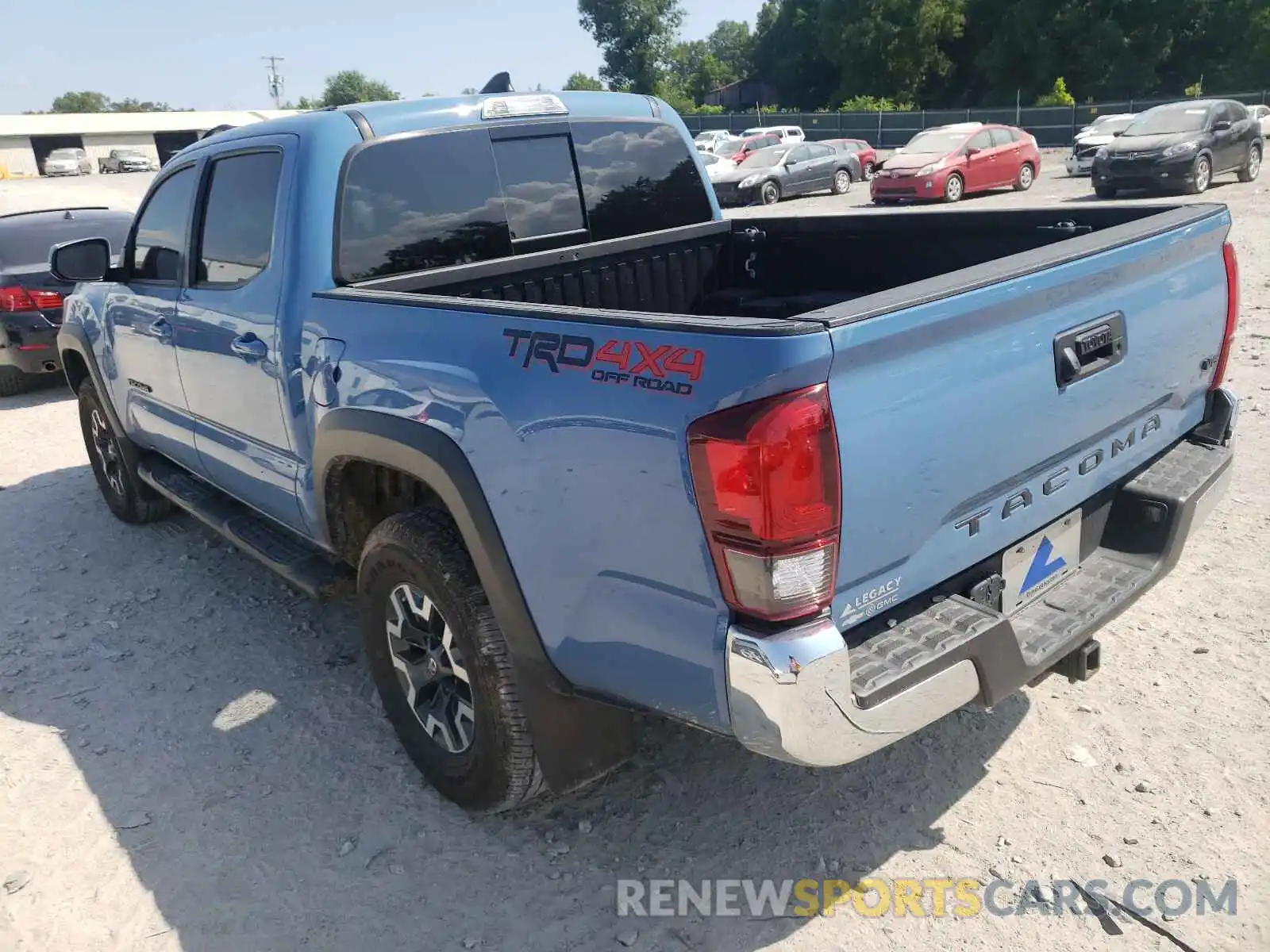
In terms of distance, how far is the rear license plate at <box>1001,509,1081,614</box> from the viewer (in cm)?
259

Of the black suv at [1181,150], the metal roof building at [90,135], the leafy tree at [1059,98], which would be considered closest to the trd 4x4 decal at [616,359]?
the black suv at [1181,150]

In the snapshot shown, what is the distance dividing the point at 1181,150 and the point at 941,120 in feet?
86.2

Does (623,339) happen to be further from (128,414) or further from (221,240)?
(128,414)

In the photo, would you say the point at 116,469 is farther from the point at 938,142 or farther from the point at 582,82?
the point at 582,82

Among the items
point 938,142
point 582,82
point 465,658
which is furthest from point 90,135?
point 465,658

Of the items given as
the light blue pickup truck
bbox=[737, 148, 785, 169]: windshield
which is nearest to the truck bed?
the light blue pickup truck

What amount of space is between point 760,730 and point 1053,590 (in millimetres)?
1186

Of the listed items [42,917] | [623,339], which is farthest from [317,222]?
[42,917]

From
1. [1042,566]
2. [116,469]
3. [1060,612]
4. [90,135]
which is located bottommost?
[116,469]

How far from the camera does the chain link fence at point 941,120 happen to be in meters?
36.7

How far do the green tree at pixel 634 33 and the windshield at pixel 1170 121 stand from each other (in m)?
70.3

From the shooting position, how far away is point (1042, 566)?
2.70 metres

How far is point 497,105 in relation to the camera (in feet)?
12.4
